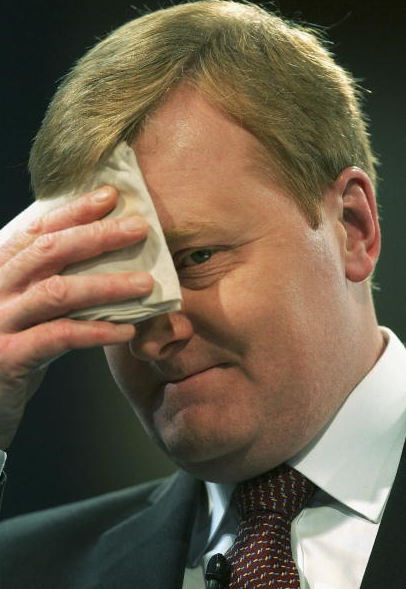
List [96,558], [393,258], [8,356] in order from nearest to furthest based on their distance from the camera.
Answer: [8,356], [96,558], [393,258]

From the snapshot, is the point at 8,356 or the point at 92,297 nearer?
the point at 92,297

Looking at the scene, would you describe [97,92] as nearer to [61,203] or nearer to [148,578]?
[61,203]

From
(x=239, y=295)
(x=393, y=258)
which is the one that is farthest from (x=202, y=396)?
(x=393, y=258)

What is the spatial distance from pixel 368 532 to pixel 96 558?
0.71 meters

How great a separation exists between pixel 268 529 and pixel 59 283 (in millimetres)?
615

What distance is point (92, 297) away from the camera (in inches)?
58.2

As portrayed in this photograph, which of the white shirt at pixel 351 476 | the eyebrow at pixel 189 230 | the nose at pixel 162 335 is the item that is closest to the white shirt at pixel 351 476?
the white shirt at pixel 351 476

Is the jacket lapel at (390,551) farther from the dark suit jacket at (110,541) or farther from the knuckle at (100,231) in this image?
the knuckle at (100,231)

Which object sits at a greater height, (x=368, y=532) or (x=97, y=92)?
(x=97, y=92)

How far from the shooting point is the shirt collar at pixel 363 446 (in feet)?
5.67

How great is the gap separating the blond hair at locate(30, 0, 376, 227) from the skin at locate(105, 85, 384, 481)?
0.04m

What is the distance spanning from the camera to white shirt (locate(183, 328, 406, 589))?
1.68 meters

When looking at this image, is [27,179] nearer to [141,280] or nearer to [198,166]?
[198,166]

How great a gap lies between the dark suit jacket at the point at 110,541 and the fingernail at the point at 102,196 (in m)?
0.74
